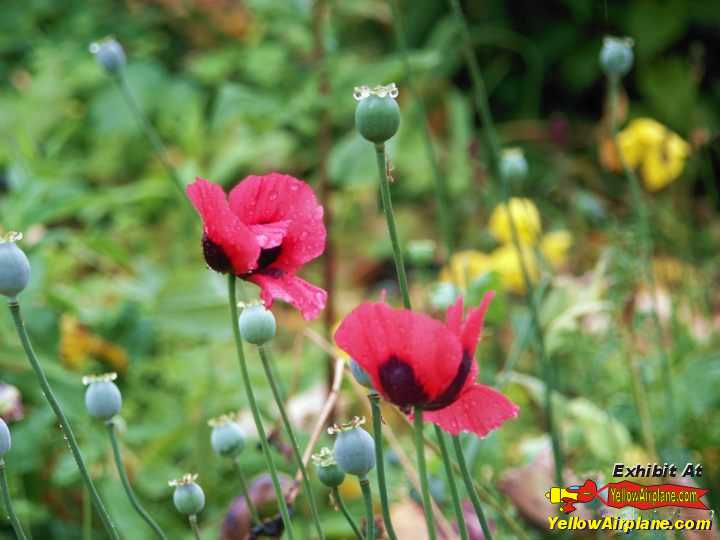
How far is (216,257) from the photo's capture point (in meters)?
0.47

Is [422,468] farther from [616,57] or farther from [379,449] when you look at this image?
[616,57]

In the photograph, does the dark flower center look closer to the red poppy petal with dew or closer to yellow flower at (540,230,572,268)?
the red poppy petal with dew

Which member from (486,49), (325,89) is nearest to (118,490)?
(325,89)

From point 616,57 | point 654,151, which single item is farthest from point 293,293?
point 654,151

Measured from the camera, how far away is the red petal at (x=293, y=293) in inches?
18.4

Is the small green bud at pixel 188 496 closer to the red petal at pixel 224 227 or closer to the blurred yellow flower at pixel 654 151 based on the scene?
the red petal at pixel 224 227

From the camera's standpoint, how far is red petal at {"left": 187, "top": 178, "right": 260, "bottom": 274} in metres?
0.45

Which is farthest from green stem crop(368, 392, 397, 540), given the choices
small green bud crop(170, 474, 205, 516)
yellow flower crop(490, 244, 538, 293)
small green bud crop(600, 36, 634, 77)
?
yellow flower crop(490, 244, 538, 293)

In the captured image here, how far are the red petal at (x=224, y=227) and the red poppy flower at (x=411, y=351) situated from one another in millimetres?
63

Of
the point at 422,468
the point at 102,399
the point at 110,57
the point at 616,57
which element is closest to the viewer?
the point at 422,468

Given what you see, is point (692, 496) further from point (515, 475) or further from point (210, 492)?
point (210, 492)

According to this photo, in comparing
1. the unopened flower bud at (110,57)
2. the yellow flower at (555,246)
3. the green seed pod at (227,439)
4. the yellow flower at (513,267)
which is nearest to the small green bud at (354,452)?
the green seed pod at (227,439)

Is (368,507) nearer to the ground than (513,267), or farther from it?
farther from it

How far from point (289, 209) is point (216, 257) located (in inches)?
1.9
